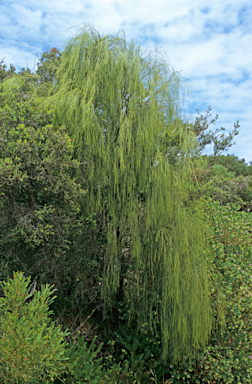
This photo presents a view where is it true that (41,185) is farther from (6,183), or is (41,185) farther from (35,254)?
(35,254)

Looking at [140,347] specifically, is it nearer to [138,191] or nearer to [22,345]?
[138,191]

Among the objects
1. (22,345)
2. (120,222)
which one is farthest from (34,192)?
(22,345)

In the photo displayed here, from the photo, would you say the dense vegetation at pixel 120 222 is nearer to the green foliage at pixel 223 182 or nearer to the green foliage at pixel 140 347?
the green foliage at pixel 140 347

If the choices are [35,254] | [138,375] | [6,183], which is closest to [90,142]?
[6,183]

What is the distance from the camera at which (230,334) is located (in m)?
5.84

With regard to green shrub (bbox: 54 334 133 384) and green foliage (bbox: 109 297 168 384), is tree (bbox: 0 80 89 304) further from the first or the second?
green foliage (bbox: 109 297 168 384)

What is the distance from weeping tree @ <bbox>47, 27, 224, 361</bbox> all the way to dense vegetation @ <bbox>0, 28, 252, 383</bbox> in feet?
0.08

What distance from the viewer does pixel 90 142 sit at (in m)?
5.39

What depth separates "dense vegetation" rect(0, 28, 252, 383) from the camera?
492cm

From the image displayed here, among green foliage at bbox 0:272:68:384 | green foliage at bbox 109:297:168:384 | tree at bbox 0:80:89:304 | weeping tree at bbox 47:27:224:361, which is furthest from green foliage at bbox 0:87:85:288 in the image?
green foliage at bbox 109:297:168:384

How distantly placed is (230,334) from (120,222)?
9.81 ft

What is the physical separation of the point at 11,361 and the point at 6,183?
7.96 feet

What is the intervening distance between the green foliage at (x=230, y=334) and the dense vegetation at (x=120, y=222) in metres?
0.03

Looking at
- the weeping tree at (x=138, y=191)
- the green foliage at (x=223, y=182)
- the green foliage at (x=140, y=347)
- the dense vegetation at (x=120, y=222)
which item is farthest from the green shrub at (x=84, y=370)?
the green foliage at (x=223, y=182)
